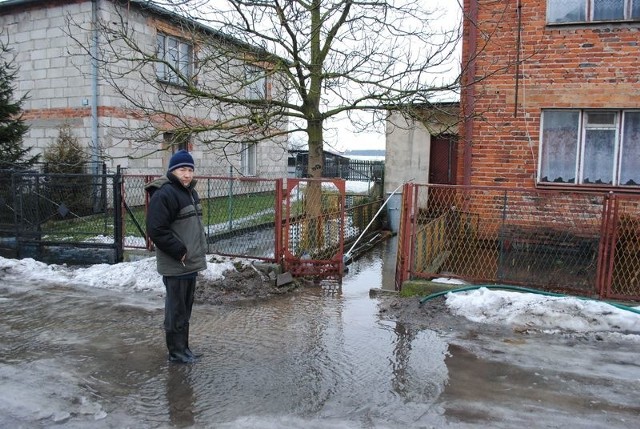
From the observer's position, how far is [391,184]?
15375 mm

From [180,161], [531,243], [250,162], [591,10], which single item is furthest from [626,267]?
[250,162]

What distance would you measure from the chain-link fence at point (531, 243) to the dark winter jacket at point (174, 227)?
293 centimetres

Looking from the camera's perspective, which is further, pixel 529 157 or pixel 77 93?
pixel 77 93

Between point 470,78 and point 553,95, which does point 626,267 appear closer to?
point 553,95

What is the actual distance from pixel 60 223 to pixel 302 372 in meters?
6.04

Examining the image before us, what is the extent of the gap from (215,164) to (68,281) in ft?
33.7

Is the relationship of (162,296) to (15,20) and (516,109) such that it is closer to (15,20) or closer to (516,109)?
(516,109)

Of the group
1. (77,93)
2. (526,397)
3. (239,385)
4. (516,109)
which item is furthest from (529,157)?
(77,93)

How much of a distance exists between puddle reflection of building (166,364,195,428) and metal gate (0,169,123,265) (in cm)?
442

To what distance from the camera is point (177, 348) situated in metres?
4.58

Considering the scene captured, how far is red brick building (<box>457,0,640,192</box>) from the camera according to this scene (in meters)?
8.37

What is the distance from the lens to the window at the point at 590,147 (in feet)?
27.9

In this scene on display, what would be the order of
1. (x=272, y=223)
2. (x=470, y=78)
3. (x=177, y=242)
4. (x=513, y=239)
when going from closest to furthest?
(x=177, y=242) → (x=513, y=239) → (x=272, y=223) → (x=470, y=78)

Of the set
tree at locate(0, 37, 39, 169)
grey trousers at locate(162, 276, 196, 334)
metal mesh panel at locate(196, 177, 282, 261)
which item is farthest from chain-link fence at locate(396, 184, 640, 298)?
tree at locate(0, 37, 39, 169)
